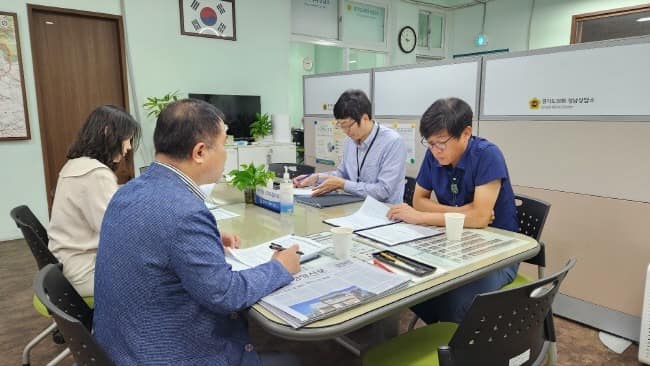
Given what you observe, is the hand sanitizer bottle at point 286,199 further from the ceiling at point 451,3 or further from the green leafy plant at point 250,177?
the ceiling at point 451,3

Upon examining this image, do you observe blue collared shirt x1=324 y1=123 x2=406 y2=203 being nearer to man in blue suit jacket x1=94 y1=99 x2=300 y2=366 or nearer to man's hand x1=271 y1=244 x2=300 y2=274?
man's hand x1=271 y1=244 x2=300 y2=274

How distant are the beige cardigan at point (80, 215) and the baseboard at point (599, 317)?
7.45 ft

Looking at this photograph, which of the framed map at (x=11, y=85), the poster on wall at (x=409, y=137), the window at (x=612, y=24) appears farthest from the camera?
the window at (x=612, y=24)

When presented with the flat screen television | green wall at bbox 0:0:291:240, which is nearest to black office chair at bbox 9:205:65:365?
green wall at bbox 0:0:291:240

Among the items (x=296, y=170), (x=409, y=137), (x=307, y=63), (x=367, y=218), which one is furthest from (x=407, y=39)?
(x=367, y=218)

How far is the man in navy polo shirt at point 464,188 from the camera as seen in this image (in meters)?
1.65

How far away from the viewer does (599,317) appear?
2.31m

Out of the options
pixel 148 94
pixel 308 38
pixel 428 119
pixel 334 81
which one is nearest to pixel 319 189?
pixel 428 119

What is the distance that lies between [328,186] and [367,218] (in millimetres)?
577

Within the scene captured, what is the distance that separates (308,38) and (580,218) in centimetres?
469

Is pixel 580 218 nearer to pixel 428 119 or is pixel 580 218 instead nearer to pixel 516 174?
pixel 516 174

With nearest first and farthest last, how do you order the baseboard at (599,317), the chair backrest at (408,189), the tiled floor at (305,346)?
the tiled floor at (305,346) → the baseboard at (599,317) → the chair backrest at (408,189)

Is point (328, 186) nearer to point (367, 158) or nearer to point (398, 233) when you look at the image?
point (367, 158)

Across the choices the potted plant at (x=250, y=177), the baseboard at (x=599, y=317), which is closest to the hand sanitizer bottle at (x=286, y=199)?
the potted plant at (x=250, y=177)
